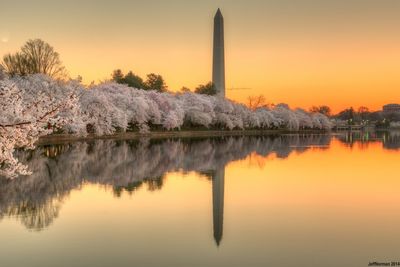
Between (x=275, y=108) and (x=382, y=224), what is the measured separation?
111m

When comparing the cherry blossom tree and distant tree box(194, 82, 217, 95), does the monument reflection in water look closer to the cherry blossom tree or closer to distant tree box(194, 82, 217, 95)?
the cherry blossom tree

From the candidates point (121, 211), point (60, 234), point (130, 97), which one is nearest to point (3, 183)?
point (121, 211)

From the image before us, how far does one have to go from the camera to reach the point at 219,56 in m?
106

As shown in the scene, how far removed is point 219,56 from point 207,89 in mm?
7285

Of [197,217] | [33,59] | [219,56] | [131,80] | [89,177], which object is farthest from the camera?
[219,56]

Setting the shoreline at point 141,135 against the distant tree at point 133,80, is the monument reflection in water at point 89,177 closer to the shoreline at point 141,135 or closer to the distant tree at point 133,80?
the shoreline at point 141,135

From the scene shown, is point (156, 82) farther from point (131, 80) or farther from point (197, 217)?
point (197, 217)

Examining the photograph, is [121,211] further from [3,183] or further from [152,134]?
[152,134]

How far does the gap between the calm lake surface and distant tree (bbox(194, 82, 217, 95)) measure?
259 feet

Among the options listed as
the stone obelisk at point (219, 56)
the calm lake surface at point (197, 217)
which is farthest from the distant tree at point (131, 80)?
the calm lake surface at point (197, 217)

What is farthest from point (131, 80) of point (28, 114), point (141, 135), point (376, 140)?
point (28, 114)

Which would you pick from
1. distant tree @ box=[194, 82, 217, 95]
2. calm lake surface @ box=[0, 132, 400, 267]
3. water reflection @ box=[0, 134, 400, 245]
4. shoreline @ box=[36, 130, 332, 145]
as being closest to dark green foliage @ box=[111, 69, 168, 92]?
distant tree @ box=[194, 82, 217, 95]

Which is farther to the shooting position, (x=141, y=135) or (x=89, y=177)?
(x=141, y=135)

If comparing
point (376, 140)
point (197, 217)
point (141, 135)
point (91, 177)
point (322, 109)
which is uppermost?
point (322, 109)
